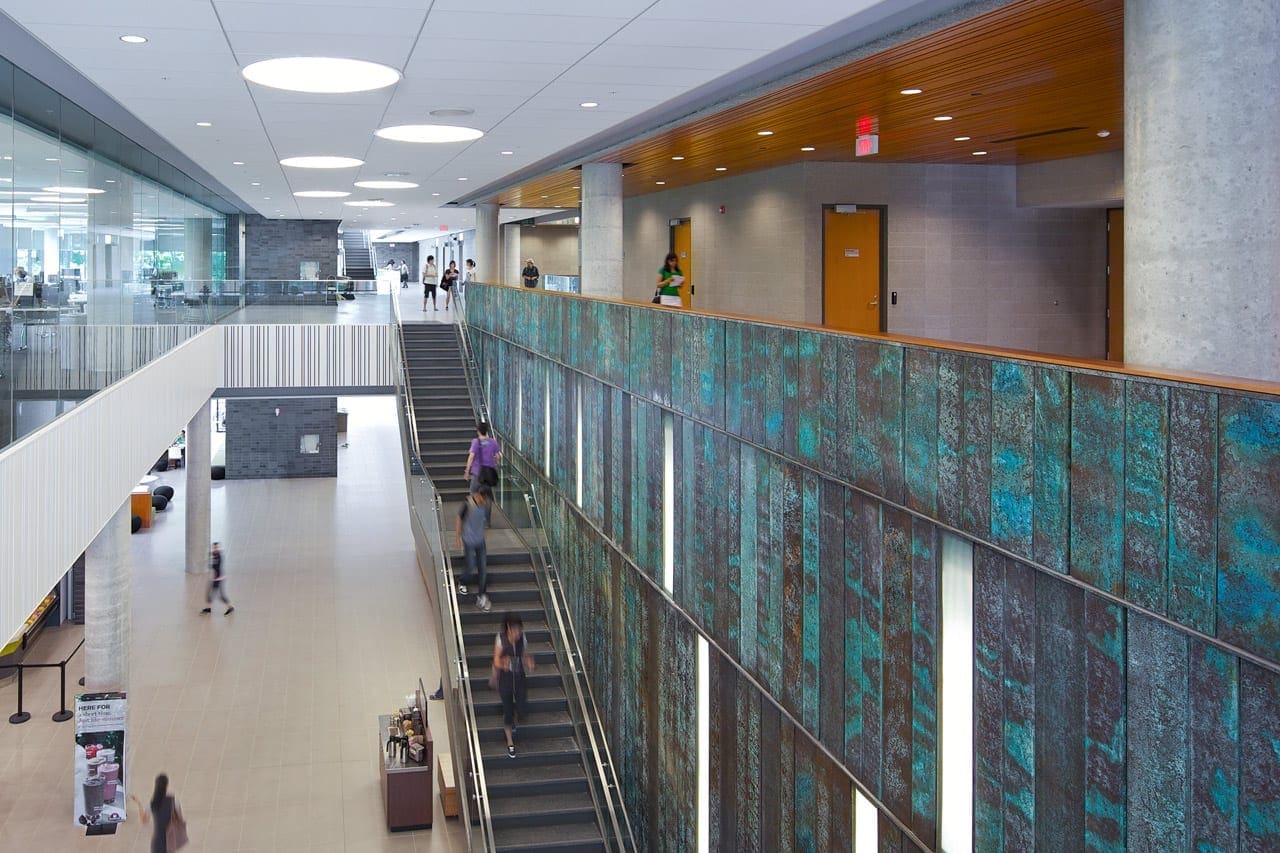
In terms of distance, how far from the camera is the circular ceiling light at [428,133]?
14.7 meters

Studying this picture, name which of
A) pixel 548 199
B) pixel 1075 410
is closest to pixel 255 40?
pixel 1075 410

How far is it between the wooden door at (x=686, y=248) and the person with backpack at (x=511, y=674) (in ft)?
27.5

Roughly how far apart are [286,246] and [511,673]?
33.4 metres

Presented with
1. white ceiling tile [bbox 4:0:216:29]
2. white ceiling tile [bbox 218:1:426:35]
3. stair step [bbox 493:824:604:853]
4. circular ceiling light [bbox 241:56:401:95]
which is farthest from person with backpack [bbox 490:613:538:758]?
white ceiling tile [bbox 4:0:216:29]

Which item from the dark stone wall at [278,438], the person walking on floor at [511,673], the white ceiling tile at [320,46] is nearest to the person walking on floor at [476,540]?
the person walking on floor at [511,673]

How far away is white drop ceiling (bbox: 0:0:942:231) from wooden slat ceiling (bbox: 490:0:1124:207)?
36.8 inches

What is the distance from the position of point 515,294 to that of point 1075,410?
53.8 feet

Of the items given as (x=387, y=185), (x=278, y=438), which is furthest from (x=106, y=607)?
(x=278, y=438)

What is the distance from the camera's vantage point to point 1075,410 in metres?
5.51

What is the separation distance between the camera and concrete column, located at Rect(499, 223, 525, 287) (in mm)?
44219

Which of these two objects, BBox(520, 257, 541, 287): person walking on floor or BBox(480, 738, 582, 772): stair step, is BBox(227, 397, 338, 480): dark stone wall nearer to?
BBox(520, 257, 541, 287): person walking on floor

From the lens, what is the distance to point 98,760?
48.0ft

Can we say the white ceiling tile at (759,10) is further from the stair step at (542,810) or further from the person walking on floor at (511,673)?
the stair step at (542,810)

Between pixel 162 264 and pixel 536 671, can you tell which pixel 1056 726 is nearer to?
pixel 536 671
